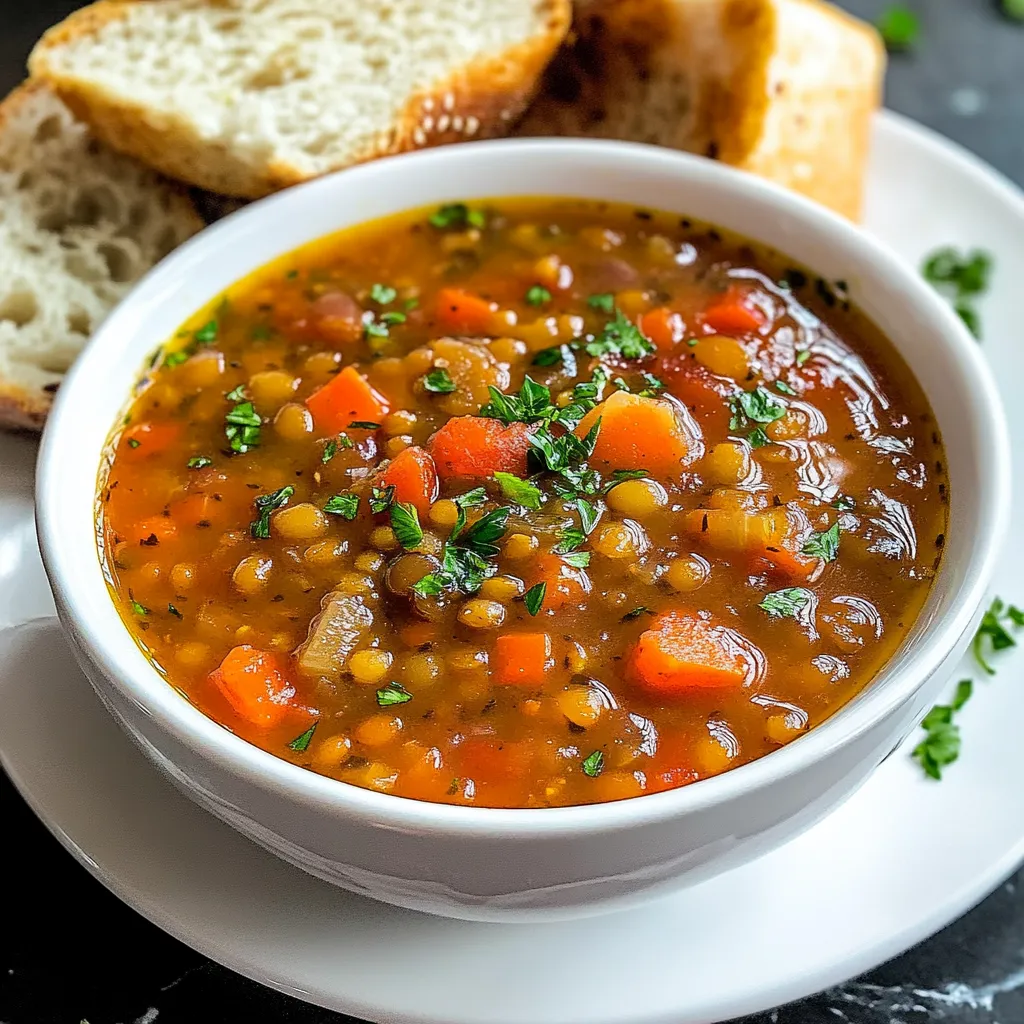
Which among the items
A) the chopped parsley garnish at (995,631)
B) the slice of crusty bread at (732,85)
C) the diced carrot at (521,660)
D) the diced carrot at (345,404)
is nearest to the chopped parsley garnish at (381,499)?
the diced carrot at (345,404)

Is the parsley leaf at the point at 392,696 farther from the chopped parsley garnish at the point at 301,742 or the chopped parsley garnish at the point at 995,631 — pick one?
the chopped parsley garnish at the point at 995,631

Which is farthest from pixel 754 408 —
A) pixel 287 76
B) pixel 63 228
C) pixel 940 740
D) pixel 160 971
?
pixel 63 228

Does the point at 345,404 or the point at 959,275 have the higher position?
the point at 959,275

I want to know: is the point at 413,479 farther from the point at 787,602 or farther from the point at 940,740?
the point at 940,740

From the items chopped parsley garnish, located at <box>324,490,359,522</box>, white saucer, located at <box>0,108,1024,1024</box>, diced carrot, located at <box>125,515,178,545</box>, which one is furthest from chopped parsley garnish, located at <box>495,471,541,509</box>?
white saucer, located at <box>0,108,1024,1024</box>

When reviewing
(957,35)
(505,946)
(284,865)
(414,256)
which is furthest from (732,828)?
(957,35)

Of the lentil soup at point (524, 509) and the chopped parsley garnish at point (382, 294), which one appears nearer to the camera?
the lentil soup at point (524, 509)

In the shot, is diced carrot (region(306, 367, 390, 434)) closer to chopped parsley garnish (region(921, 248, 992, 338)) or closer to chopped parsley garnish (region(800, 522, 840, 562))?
chopped parsley garnish (region(800, 522, 840, 562))
